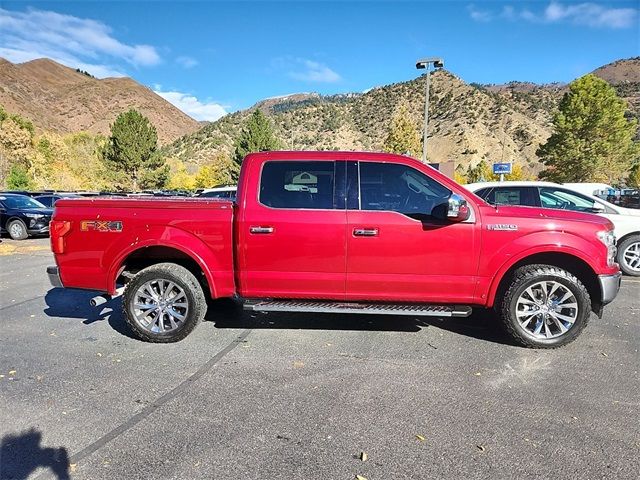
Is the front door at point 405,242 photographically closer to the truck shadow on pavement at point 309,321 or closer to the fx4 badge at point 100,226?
the truck shadow on pavement at point 309,321

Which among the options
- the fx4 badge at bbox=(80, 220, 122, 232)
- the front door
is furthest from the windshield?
the front door

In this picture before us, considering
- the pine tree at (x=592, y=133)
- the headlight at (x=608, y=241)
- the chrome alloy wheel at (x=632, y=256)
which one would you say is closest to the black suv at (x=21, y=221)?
the headlight at (x=608, y=241)

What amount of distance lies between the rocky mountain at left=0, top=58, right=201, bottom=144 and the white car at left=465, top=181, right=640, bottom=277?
13924 centimetres

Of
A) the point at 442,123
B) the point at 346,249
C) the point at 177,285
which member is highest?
the point at 442,123

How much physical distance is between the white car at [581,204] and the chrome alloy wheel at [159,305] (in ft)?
18.7

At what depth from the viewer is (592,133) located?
109ft

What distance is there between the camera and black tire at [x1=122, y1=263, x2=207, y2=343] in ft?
14.9

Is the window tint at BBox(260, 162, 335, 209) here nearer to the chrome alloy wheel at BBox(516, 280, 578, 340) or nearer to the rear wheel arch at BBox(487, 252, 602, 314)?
the rear wheel arch at BBox(487, 252, 602, 314)

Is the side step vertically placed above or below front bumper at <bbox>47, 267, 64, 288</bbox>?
below

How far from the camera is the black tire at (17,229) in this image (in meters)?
13.8

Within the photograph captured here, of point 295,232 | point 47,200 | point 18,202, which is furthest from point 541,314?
point 47,200

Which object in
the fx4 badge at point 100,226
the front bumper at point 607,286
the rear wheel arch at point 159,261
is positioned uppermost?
the fx4 badge at point 100,226

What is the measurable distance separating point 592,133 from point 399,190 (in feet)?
119

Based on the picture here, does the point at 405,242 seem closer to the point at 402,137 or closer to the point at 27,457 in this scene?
the point at 27,457
